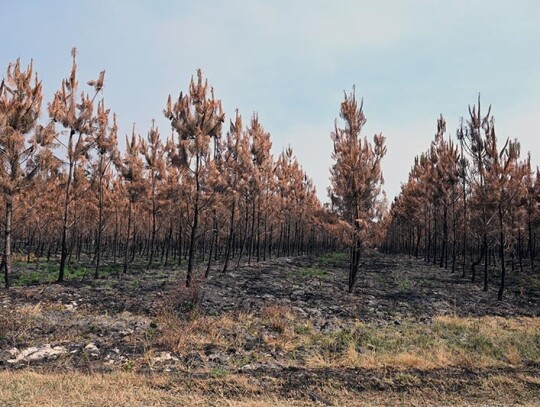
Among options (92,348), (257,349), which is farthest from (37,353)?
(257,349)

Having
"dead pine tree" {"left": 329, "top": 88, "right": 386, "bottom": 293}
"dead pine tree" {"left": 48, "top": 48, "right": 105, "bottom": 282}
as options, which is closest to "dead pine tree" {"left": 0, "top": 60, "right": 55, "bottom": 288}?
"dead pine tree" {"left": 48, "top": 48, "right": 105, "bottom": 282}

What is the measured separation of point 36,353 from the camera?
30.2ft

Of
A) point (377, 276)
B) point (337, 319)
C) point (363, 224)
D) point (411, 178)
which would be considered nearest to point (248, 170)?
point (363, 224)

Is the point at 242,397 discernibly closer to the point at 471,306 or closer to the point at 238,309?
the point at 238,309

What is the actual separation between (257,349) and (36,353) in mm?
4966

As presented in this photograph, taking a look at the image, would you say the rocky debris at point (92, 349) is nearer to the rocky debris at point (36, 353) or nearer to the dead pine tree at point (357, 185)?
the rocky debris at point (36, 353)

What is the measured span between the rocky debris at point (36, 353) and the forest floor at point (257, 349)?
0.13 feet

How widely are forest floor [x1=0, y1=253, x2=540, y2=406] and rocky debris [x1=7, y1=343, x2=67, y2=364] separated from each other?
0.04 meters

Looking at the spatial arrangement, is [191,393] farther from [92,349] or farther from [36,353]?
[36,353]

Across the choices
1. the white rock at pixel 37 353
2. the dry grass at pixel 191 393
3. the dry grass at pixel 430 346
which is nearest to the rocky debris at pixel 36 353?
the white rock at pixel 37 353

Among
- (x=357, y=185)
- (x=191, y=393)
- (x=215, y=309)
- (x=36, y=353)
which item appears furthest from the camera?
(x=357, y=185)

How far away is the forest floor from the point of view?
23.6 ft

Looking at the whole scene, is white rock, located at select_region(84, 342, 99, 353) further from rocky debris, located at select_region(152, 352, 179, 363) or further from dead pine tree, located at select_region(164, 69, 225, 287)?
dead pine tree, located at select_region(164, 69, 225, 287)

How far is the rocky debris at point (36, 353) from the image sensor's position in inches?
349
